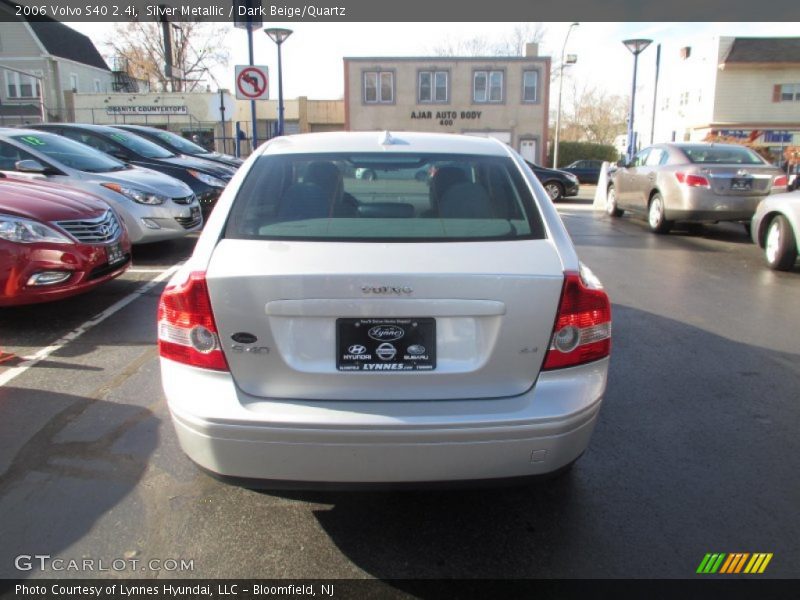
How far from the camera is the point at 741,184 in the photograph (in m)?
9.92

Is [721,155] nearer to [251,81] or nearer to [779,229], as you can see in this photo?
[779,229]

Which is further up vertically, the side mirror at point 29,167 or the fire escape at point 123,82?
the fire escape at point 123,82

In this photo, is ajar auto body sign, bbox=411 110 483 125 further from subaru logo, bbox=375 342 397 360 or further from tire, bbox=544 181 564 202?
subaru logo, bbox=375 342 397 360

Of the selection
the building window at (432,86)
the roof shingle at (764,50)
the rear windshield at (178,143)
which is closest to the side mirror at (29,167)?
the rear windshield at (178,143)

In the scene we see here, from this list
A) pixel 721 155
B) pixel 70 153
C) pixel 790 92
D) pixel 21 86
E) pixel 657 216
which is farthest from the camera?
pixel 21 86

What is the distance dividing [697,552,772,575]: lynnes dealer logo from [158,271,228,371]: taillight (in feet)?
6.57

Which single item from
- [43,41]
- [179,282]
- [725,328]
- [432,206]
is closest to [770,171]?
[725,328]

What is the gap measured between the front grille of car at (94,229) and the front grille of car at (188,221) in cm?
215

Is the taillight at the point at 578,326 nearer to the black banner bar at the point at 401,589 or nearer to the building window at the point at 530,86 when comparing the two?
the black banner bar at the point at 401,589

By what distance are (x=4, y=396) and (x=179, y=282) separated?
7.46 ft

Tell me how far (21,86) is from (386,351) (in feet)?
158

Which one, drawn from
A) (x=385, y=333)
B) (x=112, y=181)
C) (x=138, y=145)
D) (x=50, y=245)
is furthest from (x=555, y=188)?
(x=385, y=333)

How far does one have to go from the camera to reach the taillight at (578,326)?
241 centimetres

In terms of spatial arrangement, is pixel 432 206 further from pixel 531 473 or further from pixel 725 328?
pixel 725 328
